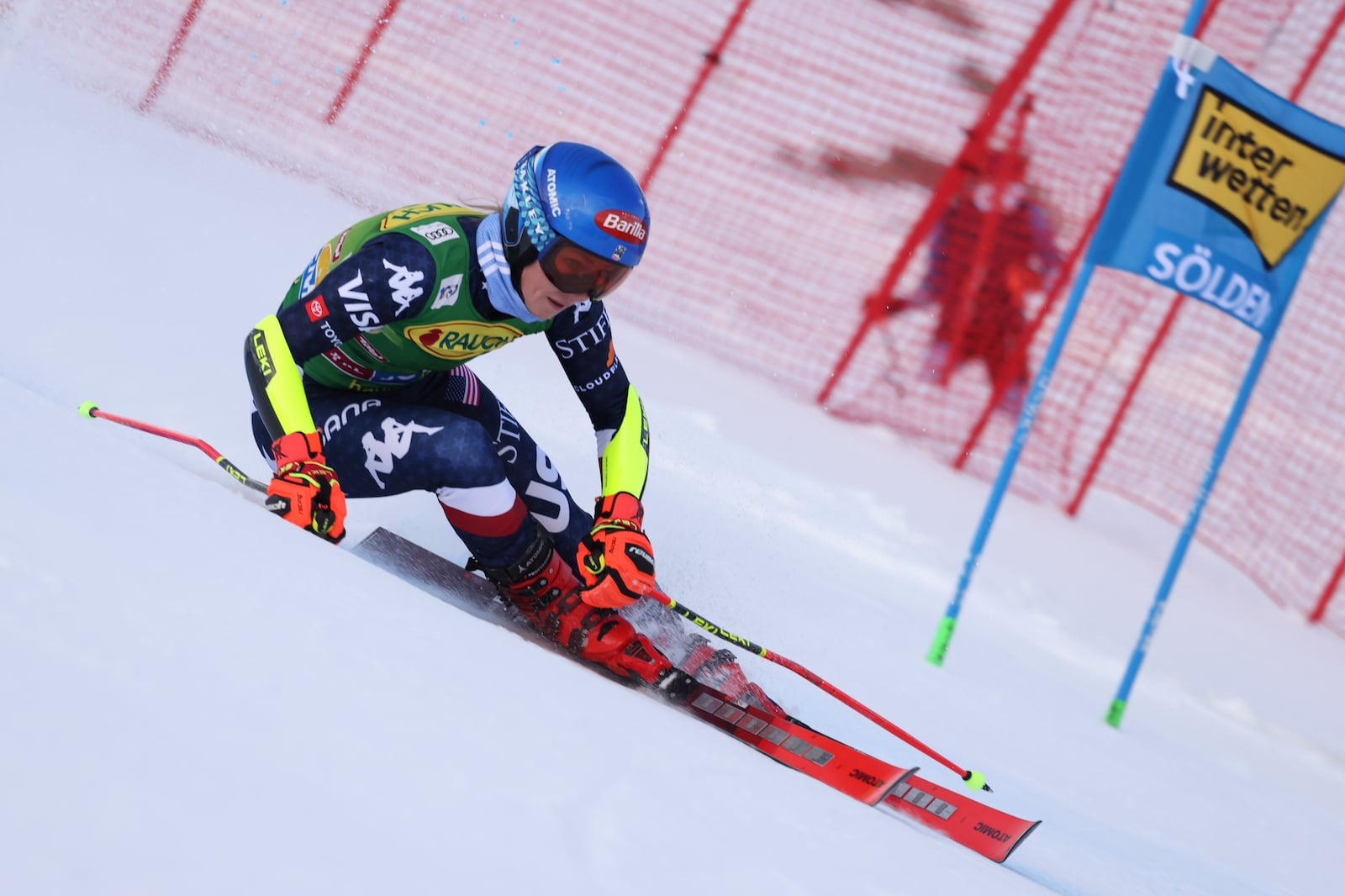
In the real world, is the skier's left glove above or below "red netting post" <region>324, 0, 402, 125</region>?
below

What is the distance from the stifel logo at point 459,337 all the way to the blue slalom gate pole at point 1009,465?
222cm

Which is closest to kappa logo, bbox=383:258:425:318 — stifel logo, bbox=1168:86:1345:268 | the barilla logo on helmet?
the barilla logo on helmet

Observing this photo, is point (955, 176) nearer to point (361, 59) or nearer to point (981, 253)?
point (981, 253)

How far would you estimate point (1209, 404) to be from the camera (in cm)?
677

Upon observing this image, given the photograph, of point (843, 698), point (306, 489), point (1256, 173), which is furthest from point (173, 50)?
point (843, 698)

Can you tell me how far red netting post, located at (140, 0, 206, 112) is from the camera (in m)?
7.72

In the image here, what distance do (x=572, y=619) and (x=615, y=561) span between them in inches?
8.3

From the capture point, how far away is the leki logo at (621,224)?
2562mm

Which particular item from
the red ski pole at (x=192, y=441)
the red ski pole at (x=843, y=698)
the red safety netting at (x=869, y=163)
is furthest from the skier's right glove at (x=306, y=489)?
the red safety netting at (x=869, y=163)

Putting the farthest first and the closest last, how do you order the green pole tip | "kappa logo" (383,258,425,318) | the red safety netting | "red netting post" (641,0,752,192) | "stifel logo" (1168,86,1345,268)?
"red netting post" (641,0,752,192)
the red safety netting
the green pole tip
"stifel logo" (1168,86,1345,268)
"kappa logo" (383,258,425,318)

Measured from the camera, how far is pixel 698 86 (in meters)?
7.41

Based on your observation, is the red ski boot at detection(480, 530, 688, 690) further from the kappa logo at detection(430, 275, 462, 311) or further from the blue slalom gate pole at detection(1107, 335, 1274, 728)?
the blue slalom gate pole at detection(1107, 335, 1274, 728)

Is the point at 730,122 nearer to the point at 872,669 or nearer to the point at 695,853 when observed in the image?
the point at 872,669

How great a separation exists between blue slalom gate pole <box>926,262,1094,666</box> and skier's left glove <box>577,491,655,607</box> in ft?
5.91
